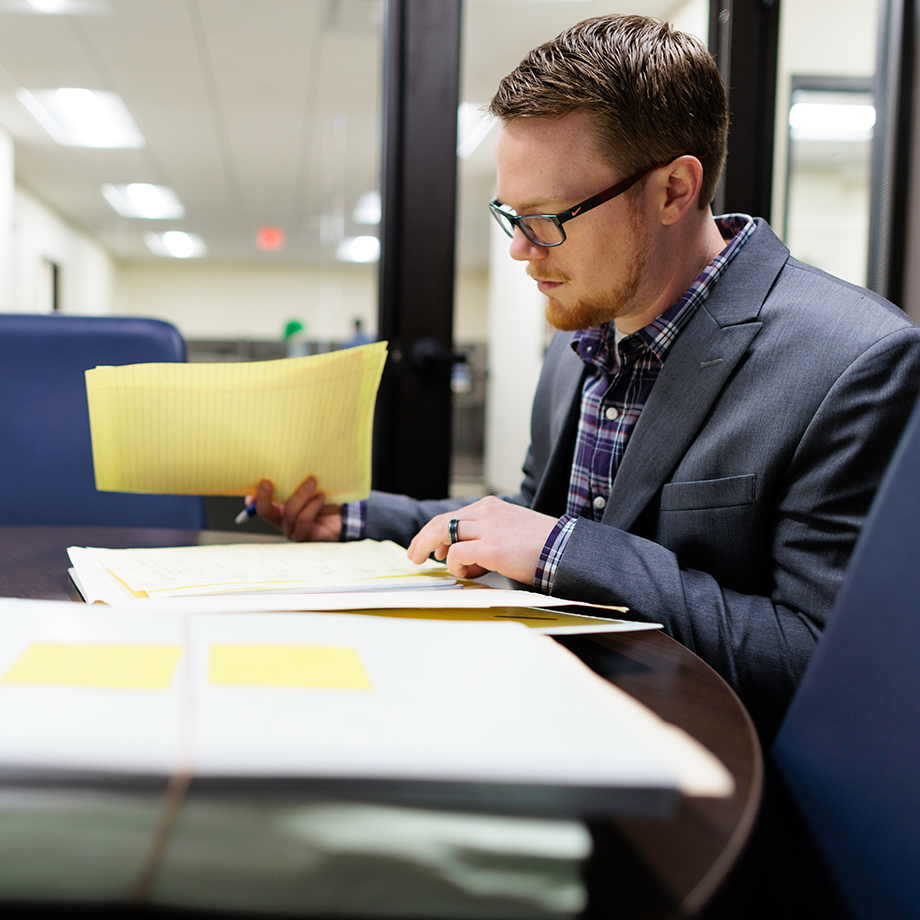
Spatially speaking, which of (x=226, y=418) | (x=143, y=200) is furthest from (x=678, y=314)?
(x=143, y=200)

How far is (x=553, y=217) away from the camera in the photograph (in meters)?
0.88

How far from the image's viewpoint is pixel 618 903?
0.78ft

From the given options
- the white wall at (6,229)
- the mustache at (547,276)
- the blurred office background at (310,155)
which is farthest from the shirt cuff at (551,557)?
the white wall at (6,229)

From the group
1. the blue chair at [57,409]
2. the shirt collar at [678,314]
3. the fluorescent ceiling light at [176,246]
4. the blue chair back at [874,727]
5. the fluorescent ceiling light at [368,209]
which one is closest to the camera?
the blue chair back at [874,727]

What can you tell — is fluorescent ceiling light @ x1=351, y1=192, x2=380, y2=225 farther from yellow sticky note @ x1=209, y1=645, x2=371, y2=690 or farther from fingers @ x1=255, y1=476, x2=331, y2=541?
yellow sticky note @ x1=209, y1=645, x2=371, y2=690

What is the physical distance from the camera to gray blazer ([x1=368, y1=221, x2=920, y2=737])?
2.06ft

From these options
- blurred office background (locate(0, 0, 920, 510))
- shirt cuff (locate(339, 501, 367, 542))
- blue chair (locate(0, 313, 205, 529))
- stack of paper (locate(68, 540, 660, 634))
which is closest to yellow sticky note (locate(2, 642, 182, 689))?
stack of paper (locate(68, 540, 660, 634))

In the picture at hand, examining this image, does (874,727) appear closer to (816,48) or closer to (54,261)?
(816,48)

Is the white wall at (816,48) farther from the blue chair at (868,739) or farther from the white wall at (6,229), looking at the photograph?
the white wall at (6,229)

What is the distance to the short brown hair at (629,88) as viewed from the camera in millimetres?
847

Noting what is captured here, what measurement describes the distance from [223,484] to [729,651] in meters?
0.55

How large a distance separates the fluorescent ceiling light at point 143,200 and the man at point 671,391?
6.00ft

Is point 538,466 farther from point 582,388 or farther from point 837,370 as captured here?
point 837,370

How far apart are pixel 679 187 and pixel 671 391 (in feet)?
0.86
